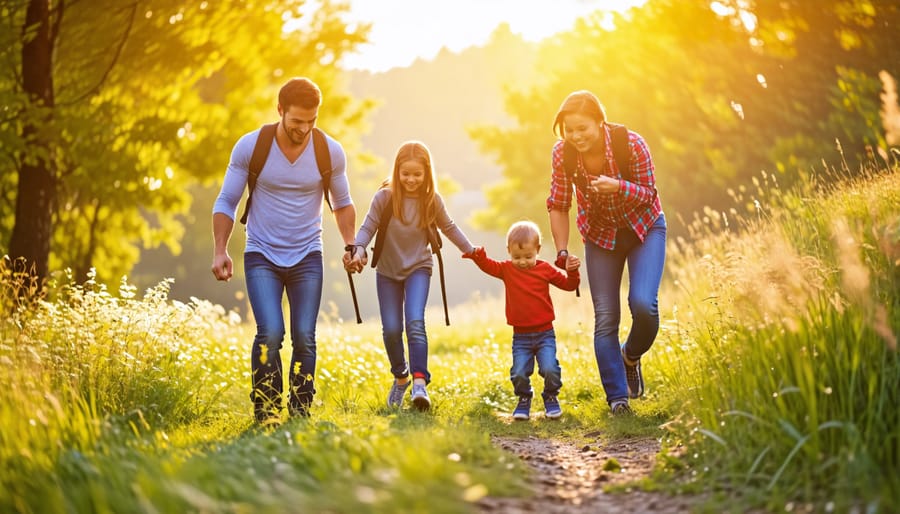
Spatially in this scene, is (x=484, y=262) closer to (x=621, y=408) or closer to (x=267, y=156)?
(x=621, y=408)

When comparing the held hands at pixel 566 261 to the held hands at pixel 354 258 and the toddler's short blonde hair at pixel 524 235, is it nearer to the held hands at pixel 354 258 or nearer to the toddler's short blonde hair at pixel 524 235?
the toddler's short blonde hair at pixel 524 235

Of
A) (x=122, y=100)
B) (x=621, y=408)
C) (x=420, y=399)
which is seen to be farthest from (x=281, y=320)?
(x=122, y=100)

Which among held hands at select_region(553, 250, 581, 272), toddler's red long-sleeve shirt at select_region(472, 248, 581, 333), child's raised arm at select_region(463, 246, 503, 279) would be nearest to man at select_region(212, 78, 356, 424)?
child's raised arm at select_region(463, 246, 503, 279)

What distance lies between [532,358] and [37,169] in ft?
21.2

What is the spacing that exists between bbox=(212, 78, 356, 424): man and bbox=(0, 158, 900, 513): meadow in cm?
42

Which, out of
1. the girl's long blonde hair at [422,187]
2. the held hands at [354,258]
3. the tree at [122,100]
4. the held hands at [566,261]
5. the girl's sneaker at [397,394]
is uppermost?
the tree at [122,100]

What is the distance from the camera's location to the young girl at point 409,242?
21.3 ft

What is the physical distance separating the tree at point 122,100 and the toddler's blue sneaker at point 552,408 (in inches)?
235

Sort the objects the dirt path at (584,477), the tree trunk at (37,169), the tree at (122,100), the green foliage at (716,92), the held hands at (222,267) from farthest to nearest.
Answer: the green foliage at (716,92) < the tree at (122,100) < the tree trunk at (37,169) < the held hands at (222,267) < the dirt path at (584,477)

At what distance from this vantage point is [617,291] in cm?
624

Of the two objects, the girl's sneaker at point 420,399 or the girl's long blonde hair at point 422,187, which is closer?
the girl's sneaker at point 420,399

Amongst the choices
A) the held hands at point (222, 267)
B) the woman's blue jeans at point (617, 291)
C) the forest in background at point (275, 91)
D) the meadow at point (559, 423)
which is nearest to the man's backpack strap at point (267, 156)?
the held hands at point (222, 267)

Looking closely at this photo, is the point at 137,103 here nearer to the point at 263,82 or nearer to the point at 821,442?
the point at 263,82

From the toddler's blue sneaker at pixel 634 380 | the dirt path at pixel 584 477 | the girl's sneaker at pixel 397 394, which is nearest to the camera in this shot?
the dirt path at pixel 584 477
